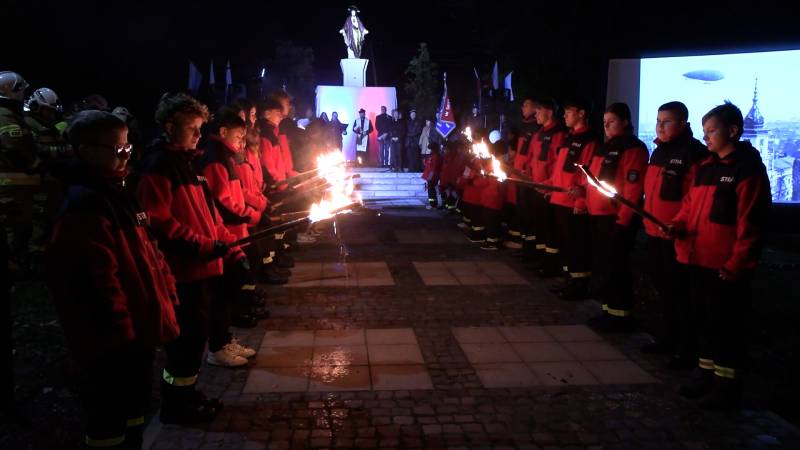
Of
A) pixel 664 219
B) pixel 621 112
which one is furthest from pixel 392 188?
pixel 664 219

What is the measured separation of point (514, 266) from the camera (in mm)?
10500

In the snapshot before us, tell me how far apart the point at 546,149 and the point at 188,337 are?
635 centimetres

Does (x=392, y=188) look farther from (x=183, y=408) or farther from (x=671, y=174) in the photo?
(x=183, y=408)

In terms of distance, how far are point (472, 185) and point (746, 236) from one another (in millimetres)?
7883

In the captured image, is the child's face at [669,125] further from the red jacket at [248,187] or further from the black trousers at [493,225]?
the black trousers at [493,225]

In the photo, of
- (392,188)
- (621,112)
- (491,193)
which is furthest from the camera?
(392,188)

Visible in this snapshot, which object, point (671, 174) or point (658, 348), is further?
point (658, 348)

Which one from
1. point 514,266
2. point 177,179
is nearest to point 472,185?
point 514,266

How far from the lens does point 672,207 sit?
598cm

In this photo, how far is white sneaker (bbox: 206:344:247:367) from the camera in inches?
227

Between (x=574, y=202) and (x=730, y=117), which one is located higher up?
(x=730, y=117)

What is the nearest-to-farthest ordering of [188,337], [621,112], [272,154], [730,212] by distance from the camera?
1. [188,337]
2. [730,212]
3. [621,112]
4. [272,154]

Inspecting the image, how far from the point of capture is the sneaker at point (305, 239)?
13081 millimetres

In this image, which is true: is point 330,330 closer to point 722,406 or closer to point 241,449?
point 241,449
